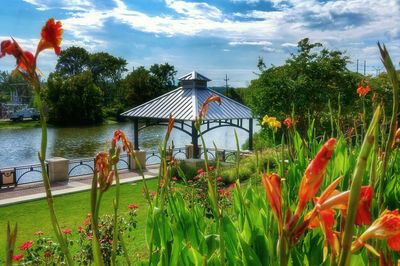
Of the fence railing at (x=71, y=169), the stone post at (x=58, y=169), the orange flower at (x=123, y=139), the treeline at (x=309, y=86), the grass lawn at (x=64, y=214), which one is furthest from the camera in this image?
the treeline at (x=309, y=86)

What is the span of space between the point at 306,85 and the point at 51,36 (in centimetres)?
1481

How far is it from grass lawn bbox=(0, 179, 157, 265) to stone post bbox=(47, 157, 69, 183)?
2333 millimetres

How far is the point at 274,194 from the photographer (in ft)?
1.63

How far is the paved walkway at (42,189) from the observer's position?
404 inches

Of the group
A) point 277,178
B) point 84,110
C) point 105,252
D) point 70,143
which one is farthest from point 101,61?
point 277,178

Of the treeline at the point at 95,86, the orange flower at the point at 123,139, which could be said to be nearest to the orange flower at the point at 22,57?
→ the orange flower at the point at 123,139

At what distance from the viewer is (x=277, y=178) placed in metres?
0.52

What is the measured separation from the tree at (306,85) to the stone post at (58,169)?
23.5ft

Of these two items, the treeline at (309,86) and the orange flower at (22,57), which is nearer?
the orange flower at (22,57)

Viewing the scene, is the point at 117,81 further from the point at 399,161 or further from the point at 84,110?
the point at 399,161

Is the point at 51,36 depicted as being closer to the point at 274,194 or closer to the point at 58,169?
the point at 274,194

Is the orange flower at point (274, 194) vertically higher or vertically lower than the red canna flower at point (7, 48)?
lower

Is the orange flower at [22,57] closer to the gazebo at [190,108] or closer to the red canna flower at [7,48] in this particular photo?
the red canna flower at [7,48]

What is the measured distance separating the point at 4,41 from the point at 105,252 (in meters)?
3.71
